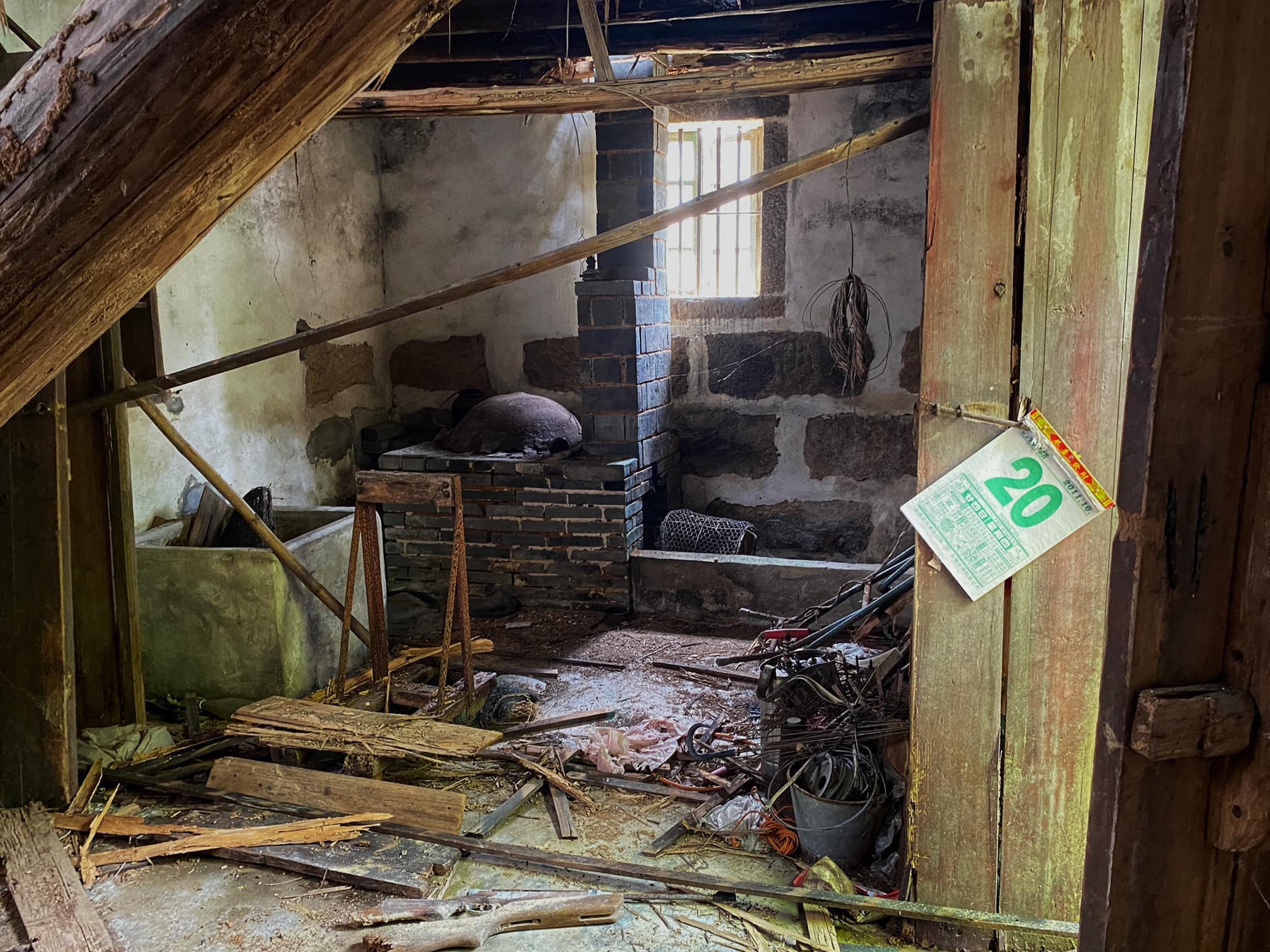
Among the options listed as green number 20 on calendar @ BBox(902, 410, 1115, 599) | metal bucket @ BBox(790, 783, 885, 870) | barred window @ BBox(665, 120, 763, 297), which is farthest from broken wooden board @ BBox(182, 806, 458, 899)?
barred window @ BBox(665, 120, 763, 297)

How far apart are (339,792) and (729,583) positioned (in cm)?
266

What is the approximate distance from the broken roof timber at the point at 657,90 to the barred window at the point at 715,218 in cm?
339

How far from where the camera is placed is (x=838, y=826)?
112 inches

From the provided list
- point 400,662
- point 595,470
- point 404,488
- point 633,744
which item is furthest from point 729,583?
point 404,488

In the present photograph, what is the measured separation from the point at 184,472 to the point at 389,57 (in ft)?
15.9

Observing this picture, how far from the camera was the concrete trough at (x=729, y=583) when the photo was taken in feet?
17.0

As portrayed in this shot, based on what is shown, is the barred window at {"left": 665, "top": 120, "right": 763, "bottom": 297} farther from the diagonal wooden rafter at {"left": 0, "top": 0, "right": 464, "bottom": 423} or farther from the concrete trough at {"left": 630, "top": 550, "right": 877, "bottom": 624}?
the diagonal wooden rafter at {"left": 0, "top": 0, "right": 464, "bottom": 423}

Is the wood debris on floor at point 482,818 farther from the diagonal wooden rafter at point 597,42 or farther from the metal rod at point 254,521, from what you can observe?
the diagonal wooden rafter at point 597,42

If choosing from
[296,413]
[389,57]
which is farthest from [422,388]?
[389,57]

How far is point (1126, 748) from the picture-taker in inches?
41.1

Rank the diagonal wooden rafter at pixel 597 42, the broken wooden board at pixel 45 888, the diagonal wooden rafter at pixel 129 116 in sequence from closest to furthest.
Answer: the diagonal wooden rafter at pixel 129 116
the broken wooden board at pixel 45 888
the diagonal wooden rafter at pixel 597 42

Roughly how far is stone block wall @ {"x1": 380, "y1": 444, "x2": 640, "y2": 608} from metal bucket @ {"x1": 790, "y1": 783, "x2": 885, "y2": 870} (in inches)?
106

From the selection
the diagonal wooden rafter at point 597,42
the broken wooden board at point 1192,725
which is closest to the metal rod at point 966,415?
the broken wooden board at point 1192,725

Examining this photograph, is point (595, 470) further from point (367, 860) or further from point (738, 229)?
point (367, 860)
